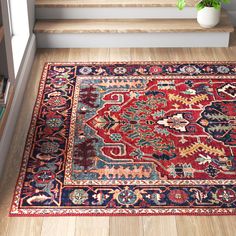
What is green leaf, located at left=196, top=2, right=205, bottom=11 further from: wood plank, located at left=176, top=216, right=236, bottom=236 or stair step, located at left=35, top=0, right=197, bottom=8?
wood plank, located at left=176, top=216, right=236, bottom=236

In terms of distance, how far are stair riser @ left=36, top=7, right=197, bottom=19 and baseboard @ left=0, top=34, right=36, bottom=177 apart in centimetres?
34

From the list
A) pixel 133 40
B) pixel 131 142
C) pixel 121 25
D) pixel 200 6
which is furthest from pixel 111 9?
pixel 131 142

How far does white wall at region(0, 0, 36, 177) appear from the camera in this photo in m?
3.59

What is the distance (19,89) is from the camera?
13.7ft

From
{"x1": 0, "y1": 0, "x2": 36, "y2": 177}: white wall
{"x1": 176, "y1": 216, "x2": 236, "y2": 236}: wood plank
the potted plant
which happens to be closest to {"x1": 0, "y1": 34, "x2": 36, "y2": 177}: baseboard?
{"x1": 0, "y1": 0, "x2": 36, "y2": 177}: white wall

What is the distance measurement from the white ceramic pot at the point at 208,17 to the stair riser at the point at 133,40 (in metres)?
0.09

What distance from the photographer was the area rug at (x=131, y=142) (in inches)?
129

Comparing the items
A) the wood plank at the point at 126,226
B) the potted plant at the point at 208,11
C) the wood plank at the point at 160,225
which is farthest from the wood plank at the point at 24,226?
the potted plant at the point at 208,11

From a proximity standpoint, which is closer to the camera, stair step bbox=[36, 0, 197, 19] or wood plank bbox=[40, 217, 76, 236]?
wood plank bbox=[40, 217, 76, 236]

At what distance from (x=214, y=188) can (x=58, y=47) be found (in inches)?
88.4

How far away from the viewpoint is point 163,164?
3.57 meters

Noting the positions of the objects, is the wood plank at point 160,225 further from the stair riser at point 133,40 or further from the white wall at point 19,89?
the stair riser at point 133,40

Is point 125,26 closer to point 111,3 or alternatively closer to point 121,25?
point 121,25

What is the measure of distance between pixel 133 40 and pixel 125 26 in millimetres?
139
